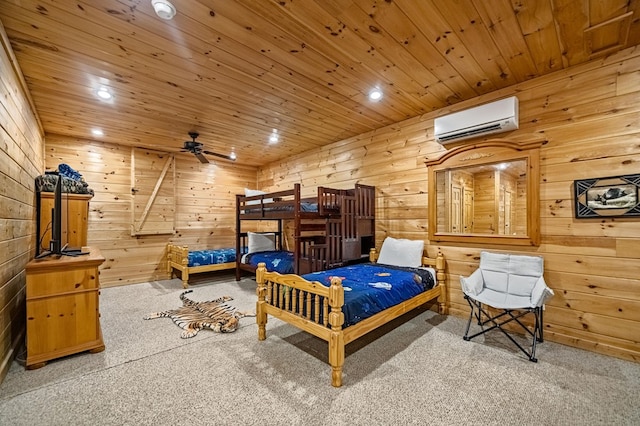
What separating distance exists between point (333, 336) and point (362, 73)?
2.33 metres

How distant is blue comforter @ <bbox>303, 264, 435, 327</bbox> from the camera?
2.25 meters

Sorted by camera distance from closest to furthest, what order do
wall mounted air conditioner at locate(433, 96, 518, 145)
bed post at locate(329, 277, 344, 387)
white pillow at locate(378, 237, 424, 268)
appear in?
bed post at locate(329, 277, 344, 387) < wall mounted air conditioner at locate(433, 96, 518, 145) < white pillow at locate(378, 237, 424, 268)

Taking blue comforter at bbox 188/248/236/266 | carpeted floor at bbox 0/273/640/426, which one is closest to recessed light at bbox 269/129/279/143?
blue comforter at bbox 188/248/236/266

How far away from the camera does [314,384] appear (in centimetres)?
199

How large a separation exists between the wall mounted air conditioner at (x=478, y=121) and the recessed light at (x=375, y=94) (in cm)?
81

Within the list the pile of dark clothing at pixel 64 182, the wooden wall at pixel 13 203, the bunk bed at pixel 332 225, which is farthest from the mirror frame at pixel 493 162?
the pile of dark clothing at pixel 64 182

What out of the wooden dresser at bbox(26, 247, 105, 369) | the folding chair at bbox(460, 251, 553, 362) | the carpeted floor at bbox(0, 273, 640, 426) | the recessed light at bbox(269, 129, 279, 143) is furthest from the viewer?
the recessed light at bbox(269, 129, 279, 143)

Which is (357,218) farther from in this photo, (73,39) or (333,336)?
(73,39)

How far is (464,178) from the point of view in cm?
468

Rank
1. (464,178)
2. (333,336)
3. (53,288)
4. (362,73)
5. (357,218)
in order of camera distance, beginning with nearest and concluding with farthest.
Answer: (333,336) < (53,288) < (362,73) < (357,218) < (464,178)

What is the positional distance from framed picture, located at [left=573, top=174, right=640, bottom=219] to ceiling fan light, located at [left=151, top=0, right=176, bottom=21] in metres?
3.53

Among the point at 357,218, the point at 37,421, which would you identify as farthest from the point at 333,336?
the point at 357,218

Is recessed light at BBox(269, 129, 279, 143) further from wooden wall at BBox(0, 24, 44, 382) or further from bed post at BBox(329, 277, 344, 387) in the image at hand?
bed post at BBox(329, 277, 344, 387)

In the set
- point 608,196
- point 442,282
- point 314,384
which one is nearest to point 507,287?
point 442,282
